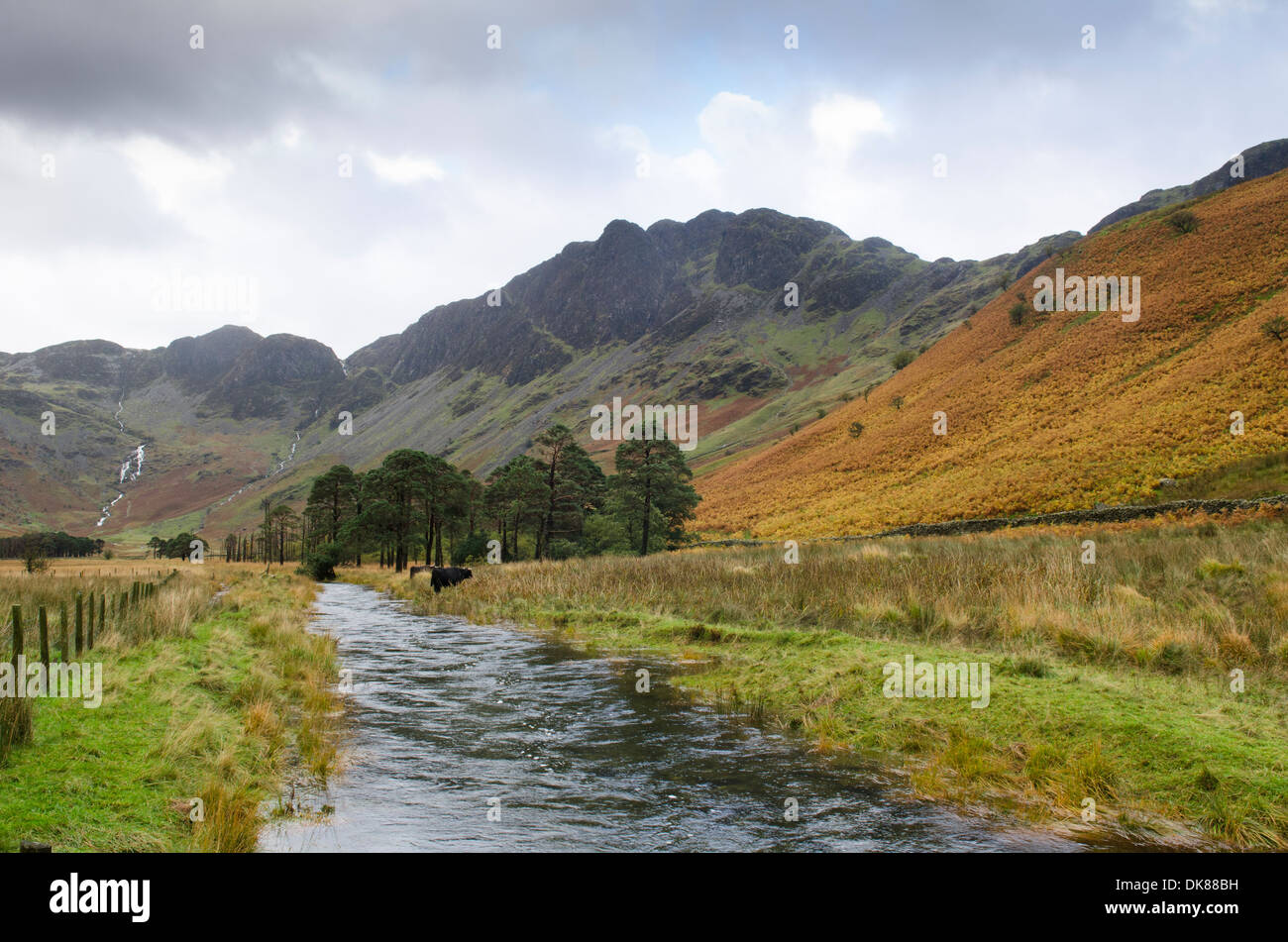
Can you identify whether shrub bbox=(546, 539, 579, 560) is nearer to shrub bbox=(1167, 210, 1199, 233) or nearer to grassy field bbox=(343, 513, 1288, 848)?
grassy field bbox=(343, 513, 1288, 848)

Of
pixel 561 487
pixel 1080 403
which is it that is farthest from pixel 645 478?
pixel 1080 403

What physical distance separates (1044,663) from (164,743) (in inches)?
458

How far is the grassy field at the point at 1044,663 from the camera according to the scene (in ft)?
22.1

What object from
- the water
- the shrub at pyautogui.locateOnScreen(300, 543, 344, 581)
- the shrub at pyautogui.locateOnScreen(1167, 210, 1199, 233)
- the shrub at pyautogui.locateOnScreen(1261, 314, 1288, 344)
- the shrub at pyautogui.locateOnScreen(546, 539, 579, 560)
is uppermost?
the shrub at pyautogui.locateOnScreen(1167, 210, 1199, 233)

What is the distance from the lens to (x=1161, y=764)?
702cm

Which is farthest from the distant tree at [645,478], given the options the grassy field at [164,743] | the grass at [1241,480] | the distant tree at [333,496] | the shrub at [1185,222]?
the shrub at [1185,222]

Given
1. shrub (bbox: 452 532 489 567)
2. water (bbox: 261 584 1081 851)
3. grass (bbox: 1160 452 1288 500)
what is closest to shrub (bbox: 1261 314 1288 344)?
grass (bbox: 1160 452 1288 500)

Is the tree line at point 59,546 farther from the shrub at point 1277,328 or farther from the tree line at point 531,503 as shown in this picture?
the shrub at point 1277,328

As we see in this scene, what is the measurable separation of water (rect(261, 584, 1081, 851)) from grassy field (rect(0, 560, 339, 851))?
0.66 m

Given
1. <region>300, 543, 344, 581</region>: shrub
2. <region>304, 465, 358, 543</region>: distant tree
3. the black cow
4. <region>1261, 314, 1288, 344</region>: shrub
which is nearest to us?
the black cow

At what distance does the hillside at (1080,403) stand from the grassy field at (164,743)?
40.4 m

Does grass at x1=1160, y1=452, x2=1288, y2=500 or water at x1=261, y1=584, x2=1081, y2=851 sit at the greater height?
grass at x1=1160, y1=452, x2=1288, y2=500

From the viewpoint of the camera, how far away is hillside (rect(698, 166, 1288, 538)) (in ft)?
133
